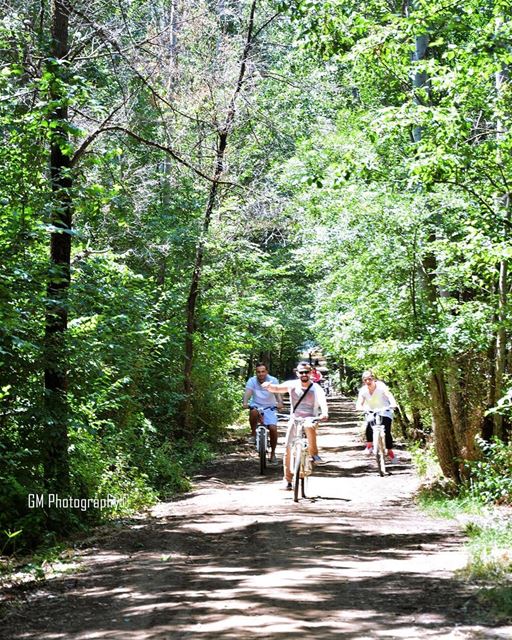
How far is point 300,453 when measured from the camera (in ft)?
38.8

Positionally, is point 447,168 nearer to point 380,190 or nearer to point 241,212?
point 380,190

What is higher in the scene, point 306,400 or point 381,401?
point 306,400

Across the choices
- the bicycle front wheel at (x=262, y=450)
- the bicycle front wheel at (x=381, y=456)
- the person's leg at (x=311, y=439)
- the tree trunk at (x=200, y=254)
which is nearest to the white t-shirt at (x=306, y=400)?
the person's leg at (x=311, y=439)

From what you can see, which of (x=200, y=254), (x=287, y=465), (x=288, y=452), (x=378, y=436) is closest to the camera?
(x=288, y=452)

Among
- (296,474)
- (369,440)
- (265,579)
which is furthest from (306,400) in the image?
(265,579)

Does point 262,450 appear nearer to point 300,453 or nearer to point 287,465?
point 287,465

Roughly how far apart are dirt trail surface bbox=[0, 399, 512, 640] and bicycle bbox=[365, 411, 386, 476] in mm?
2788

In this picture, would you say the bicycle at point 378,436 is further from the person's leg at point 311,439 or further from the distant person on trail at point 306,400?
the person's leg at point 311,439

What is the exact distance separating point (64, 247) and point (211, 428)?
1235 cm

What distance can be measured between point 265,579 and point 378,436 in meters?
8.58

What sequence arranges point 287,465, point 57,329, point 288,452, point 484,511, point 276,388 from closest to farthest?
point 57,329 < point 484,511 < point 288,452 < point 287,465 < point 276,388

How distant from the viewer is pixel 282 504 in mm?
11562

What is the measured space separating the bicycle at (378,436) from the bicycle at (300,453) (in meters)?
3.19

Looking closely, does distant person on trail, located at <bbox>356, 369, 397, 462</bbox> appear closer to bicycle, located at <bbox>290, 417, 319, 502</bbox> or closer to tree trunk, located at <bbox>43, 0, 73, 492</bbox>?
bicycle, located at <bbox>290, 417, 319, 502</bbox>
